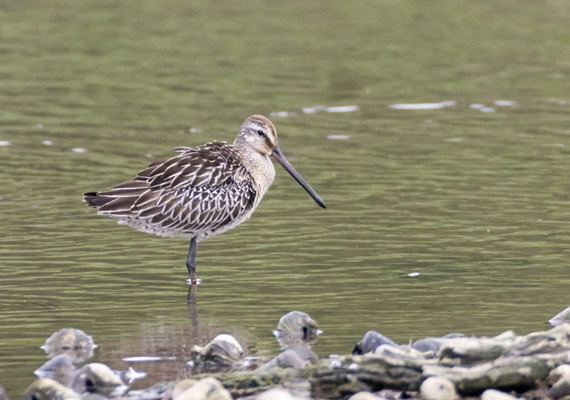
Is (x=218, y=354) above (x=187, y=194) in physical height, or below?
below

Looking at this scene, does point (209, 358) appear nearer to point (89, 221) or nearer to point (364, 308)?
point (364, 308)

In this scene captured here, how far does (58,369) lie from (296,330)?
1.95 metres

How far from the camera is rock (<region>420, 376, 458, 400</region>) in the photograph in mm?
8164

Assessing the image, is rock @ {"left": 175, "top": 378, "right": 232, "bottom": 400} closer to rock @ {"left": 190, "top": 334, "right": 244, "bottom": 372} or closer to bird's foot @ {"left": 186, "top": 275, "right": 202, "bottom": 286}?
rock @ {"left": 190, "top": 334, "right": 244, "bottom": 372}

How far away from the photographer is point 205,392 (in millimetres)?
8039

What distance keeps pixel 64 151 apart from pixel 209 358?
28.1 ft

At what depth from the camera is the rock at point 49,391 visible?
8.42m

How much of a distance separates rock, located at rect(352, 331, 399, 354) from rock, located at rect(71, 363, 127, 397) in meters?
1.75

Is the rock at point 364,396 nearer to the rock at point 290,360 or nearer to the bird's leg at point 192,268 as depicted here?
the rock at point 290,360

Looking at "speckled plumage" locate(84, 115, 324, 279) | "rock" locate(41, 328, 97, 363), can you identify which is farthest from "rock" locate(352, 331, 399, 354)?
"speckled plumage" locate(84, 115, 324, 279)

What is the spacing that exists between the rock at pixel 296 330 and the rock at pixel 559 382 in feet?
7.85

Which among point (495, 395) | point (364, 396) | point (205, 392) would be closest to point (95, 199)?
point (205, 392)

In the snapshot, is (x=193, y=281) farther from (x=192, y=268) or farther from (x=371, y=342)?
(x=371, y=342)

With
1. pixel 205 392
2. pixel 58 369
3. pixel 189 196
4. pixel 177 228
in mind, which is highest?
pixel 189 196
